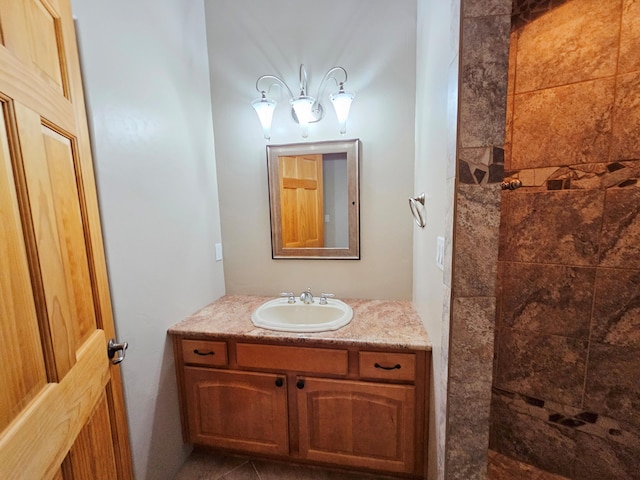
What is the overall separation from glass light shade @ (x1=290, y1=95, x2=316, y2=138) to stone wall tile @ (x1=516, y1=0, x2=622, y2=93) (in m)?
1.06

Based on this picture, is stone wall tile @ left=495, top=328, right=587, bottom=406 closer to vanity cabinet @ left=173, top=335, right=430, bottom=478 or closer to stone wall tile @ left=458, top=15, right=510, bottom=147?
vanity cabinet @ left=173, top=335, right=430, bottom=478

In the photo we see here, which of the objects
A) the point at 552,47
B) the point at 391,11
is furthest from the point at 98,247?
the point at 552,47

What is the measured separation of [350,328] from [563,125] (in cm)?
138

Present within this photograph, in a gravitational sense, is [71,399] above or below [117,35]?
below

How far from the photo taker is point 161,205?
127 cm

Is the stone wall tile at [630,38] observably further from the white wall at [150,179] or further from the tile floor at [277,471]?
the white wall at [150,179]

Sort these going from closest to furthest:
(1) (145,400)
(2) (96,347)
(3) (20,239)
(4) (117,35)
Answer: (3) (20,239) < (2) (96,347) < (4) (117,35) < (1) (145,400)

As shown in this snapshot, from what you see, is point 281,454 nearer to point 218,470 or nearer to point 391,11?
point 218,470

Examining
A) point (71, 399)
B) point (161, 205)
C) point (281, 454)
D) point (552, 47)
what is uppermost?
point (552, 47)

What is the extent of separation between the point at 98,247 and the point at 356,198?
128cm

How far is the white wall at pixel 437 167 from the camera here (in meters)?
0.81

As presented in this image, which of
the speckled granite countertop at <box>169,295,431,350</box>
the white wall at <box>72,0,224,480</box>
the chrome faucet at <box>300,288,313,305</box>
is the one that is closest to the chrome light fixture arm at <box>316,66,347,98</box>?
the white wall at <box>72,0,224,480</box>

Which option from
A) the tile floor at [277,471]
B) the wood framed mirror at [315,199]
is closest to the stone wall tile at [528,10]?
the wood framed mirror at [315,199]

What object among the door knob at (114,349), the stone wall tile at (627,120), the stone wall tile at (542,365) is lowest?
the stone wall tile at (542,365)
